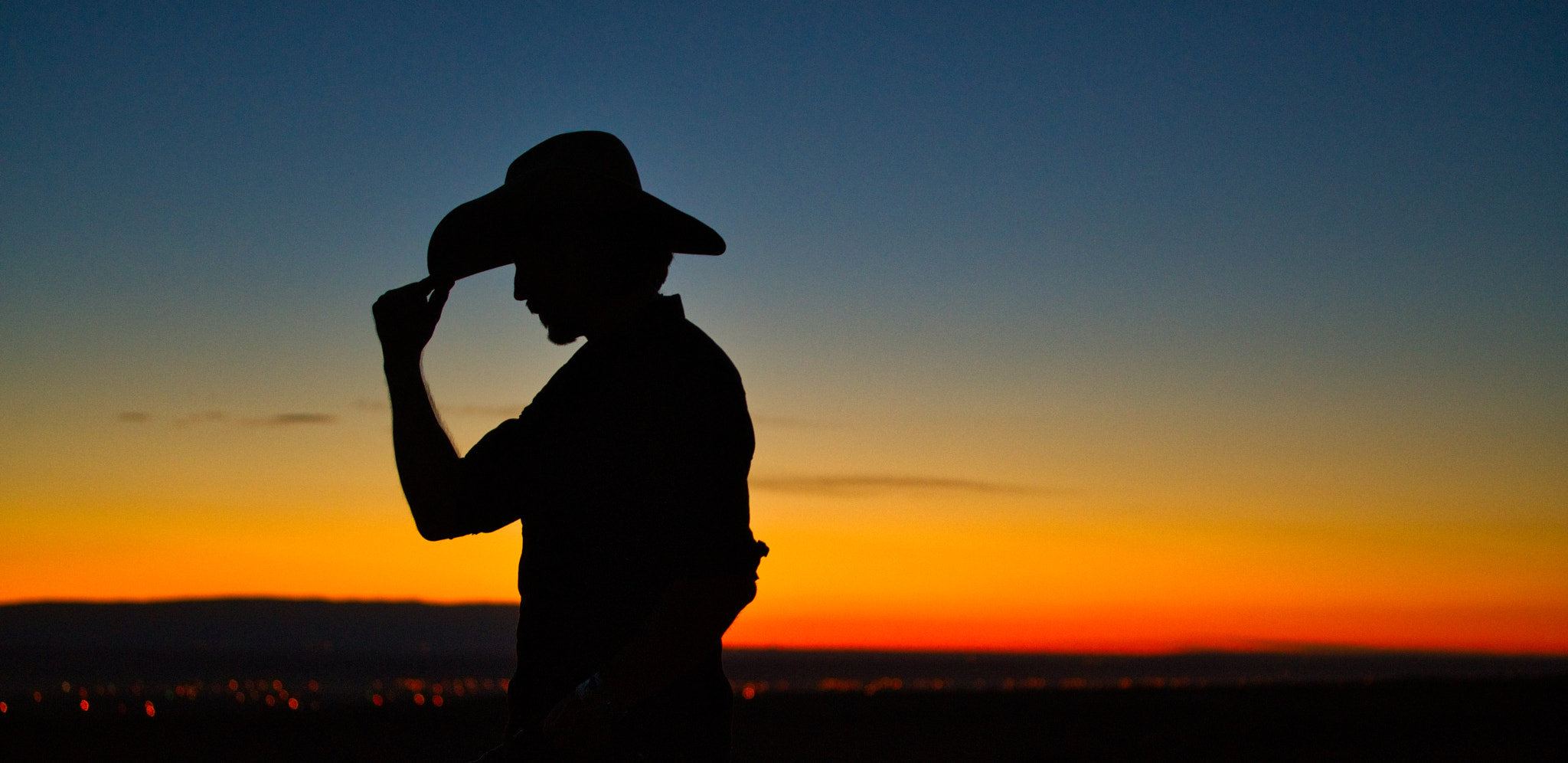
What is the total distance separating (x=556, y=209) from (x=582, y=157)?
16 cm

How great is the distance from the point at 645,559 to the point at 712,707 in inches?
11.4

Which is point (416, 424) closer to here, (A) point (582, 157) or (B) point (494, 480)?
(B) point (494, 480)

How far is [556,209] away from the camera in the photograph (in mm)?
2209

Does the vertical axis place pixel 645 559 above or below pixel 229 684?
above

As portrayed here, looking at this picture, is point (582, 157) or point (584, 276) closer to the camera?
point (584, 276)

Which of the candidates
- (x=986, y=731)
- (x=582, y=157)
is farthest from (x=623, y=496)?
(x=986, y=731)

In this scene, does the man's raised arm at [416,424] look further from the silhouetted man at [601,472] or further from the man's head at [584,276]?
the man's head at [584,276]

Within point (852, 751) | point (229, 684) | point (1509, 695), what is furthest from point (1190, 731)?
point (229, 684)

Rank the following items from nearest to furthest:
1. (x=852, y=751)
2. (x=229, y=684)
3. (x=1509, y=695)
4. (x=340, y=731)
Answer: (x=852, y=751) < (x=340, y=731) < (x=1509, y=695) < (x=229, y=684)

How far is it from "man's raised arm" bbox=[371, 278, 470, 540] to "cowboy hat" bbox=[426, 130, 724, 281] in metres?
0.14

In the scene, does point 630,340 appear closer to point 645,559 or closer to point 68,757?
point 645,559

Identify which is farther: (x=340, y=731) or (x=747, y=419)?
(x=340, y=731)

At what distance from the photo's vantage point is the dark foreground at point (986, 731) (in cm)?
3195

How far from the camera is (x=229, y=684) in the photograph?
7495 inches
